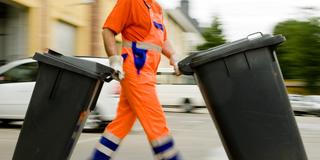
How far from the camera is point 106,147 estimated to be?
4375 millimetres

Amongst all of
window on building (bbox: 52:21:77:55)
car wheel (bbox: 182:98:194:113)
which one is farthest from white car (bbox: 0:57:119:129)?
car wheel (bbox: 182:98:194:113)

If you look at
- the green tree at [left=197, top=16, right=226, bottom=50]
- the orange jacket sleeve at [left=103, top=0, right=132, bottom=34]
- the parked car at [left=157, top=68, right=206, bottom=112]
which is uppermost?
the orange jacket sleeve at [left=103, top=0, right=132, bottom=34]

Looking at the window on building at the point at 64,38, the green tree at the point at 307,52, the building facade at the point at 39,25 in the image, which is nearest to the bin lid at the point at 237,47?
the building facade at the point at 39,25

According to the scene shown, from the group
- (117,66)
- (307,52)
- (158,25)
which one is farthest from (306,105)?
(117,66)

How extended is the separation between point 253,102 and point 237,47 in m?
0.39

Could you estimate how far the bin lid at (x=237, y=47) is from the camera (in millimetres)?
3900

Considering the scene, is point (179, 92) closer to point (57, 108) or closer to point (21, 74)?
point (21, 74)

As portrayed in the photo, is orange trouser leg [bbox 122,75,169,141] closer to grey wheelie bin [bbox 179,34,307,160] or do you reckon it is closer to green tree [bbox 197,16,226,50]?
grey wheelie bin [bbox 179,34,307,160]

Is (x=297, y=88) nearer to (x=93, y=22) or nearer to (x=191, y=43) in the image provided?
(x=191, y=43)

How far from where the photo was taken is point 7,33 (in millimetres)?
18531

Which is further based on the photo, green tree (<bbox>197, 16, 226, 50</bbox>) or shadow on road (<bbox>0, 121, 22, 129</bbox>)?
green tree (<bbox>197, 16, 226, 50</bbox>)

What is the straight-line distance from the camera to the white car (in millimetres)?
11398

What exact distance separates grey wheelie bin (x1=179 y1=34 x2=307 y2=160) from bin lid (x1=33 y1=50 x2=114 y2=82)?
2.35 ft

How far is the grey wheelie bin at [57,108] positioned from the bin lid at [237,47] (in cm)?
70
